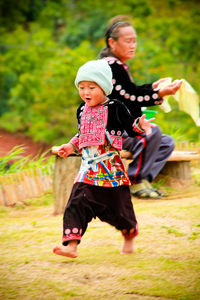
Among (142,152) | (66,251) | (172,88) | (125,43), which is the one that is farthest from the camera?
A: (142,152)

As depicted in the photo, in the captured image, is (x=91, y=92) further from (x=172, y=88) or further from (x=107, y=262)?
(x=107, y=262)

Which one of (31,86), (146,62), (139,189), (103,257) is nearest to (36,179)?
(139,189)

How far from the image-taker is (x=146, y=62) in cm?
1438

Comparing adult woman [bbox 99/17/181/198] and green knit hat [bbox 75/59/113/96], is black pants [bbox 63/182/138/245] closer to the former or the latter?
green knit hat [bbox 75/59/113/96]

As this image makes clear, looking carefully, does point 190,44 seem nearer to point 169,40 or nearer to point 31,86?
point 169,40

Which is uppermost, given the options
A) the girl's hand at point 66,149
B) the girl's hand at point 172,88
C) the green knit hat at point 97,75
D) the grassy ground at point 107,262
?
the green knit hat at point 97,75

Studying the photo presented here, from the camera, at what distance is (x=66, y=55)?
49.5 feet

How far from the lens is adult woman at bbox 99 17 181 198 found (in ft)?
12.5

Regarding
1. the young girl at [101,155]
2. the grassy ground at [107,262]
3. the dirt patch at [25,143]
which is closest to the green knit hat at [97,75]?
the young girl at [101,155]

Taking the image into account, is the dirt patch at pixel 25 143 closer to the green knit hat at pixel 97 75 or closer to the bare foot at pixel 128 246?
the bare foot at pixel 128 246

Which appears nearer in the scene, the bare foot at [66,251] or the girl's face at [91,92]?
the bare foot at [66,251]

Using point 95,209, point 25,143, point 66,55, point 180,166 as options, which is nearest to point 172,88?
point 95,209

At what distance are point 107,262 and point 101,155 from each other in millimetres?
740

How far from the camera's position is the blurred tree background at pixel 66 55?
1481 centimetres
